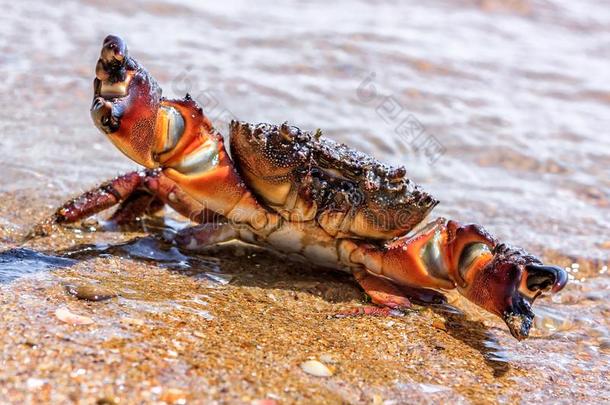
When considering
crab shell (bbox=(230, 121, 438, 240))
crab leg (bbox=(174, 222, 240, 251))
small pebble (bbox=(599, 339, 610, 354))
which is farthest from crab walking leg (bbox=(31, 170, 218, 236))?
small pebble (bbox=(599, 339, 610, 354))

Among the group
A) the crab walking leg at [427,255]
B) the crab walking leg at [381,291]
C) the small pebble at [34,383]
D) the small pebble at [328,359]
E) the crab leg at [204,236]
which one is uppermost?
the crab walking leg at [427,255]

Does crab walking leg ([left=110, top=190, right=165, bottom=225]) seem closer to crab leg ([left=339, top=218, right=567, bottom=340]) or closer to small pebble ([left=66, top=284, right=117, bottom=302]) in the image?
small pebble ([left=66, top=284, right=117, bottom=302])

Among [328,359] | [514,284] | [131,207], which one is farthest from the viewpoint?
[131,207]

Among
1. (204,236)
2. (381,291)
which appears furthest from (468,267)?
(204,236)

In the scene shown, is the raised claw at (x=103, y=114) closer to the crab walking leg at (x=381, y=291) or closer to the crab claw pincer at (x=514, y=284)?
the crab walking leg at (x=381, y=291)

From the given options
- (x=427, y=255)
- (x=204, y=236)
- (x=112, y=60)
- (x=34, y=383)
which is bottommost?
(x=34, y=383)

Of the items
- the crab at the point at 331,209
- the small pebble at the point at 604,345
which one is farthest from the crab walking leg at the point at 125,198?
the small pebble at the point at 604,345

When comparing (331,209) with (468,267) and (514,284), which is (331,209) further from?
(514,284)

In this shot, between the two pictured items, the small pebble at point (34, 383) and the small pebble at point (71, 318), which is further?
the small pebble at point (71, 318)
